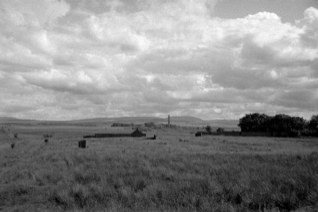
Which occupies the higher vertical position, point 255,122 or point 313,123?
point 255,122

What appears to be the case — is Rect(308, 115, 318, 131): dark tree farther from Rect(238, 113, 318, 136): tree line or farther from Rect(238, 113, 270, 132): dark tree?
Rect(238, 113, 270, 132): dark tree

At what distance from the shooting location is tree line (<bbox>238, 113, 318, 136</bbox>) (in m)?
67.9

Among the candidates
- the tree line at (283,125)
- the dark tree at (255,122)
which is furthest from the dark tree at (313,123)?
the dark tree at (255,122)

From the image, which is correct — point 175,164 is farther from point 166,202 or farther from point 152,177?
point 166,202

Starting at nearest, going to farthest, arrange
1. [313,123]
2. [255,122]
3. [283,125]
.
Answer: [313,123] < [283,125] < [255,122]

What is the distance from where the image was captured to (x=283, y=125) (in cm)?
7262

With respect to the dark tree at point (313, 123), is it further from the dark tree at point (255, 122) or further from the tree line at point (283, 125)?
the dark tree at point (255, 122)

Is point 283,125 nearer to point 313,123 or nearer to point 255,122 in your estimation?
point 313,123

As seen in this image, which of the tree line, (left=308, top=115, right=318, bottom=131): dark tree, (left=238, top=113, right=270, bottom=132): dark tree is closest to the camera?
the tree line

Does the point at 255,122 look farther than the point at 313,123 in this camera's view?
Yes

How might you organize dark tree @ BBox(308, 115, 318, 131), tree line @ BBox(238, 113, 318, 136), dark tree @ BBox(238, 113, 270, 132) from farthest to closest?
dark tree @ BBox(238, 113, 270, 132) → dark tree @ BBox(308, 115, 318, 131) → tree line @ BBox(238, 113, 318, 136)

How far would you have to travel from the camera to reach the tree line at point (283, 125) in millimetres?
67912

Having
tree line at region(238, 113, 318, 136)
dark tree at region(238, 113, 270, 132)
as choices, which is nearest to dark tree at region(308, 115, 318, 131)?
tree line at region(238, 113, 318, 136)

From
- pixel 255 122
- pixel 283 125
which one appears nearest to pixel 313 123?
pixel 283 125
